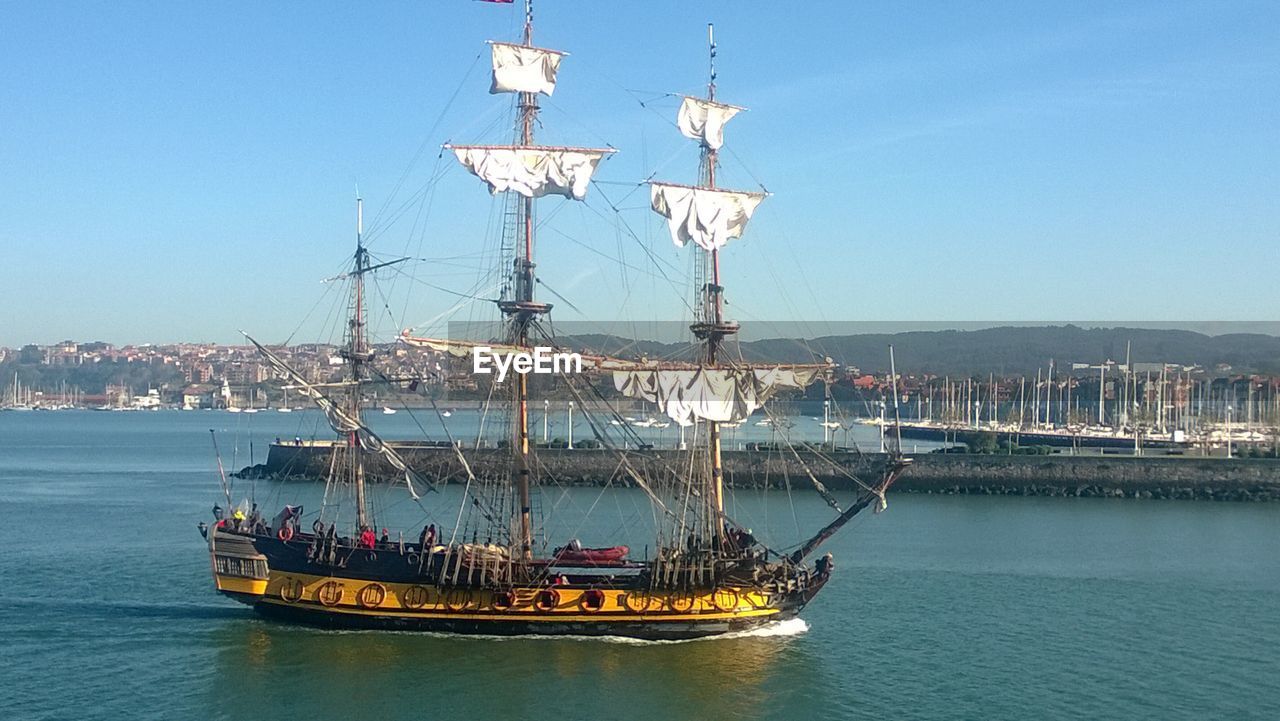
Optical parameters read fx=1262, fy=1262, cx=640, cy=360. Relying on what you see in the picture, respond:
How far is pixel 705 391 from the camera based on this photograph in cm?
3375

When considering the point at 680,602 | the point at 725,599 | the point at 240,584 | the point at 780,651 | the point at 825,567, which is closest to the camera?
the point at 780,651

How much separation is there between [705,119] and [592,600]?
45.9 ft

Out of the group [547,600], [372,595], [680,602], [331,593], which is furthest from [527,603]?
[331,593]

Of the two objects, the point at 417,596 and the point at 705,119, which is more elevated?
the point at 705,119

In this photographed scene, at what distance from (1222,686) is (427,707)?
15918 millimetres

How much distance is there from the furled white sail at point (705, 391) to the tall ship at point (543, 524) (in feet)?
0.13

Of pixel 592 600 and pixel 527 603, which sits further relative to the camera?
pixel 527 603

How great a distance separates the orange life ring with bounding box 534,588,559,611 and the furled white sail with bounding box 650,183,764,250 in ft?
35.3

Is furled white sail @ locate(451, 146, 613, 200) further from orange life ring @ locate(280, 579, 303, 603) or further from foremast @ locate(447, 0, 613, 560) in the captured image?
orange life ring @ locate(280, 579, 303, 603)

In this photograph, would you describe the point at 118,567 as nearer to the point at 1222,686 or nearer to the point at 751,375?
the point at 751,375

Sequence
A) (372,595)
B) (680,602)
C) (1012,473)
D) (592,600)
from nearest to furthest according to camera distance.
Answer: (592,600)
(680,602)
(372,595)
(1012,473)

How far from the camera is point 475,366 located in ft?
105

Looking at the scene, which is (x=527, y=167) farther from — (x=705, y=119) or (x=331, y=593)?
(x=331, y=593)

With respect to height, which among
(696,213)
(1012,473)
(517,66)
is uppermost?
(517,66)
